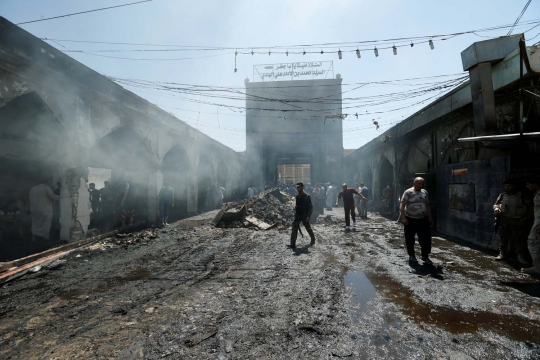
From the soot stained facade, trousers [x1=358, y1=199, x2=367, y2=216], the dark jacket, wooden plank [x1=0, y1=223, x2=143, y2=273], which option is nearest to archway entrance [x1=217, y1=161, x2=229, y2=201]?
the soot stained facade

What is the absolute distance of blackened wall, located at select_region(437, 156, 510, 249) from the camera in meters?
6.64

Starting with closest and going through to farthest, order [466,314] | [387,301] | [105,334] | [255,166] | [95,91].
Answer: [105,334] < [466,314] < [387,301] < [95,91] < [255,166]

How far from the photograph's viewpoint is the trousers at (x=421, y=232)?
18.1ft

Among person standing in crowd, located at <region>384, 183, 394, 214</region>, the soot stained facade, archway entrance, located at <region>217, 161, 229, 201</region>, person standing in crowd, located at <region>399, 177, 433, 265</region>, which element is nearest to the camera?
person standing in crowd, located at <region>399, 177, 433, 265</region>

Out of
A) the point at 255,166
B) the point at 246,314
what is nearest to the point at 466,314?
the point at 246,314

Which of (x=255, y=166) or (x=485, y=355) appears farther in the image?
(x=255, y=166)

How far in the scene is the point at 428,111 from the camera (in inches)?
427

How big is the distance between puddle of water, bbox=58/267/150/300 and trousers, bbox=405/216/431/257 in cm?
536

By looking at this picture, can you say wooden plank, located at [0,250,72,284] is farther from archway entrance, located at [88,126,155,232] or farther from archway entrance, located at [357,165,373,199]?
archway entrance, located at [357,165,373,199]

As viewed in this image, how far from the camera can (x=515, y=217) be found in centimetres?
545

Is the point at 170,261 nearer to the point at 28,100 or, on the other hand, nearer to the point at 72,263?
the point at 72,263

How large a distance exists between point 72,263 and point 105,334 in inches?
165

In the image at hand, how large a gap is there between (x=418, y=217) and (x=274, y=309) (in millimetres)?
3763

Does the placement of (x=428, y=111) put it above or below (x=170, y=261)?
above
